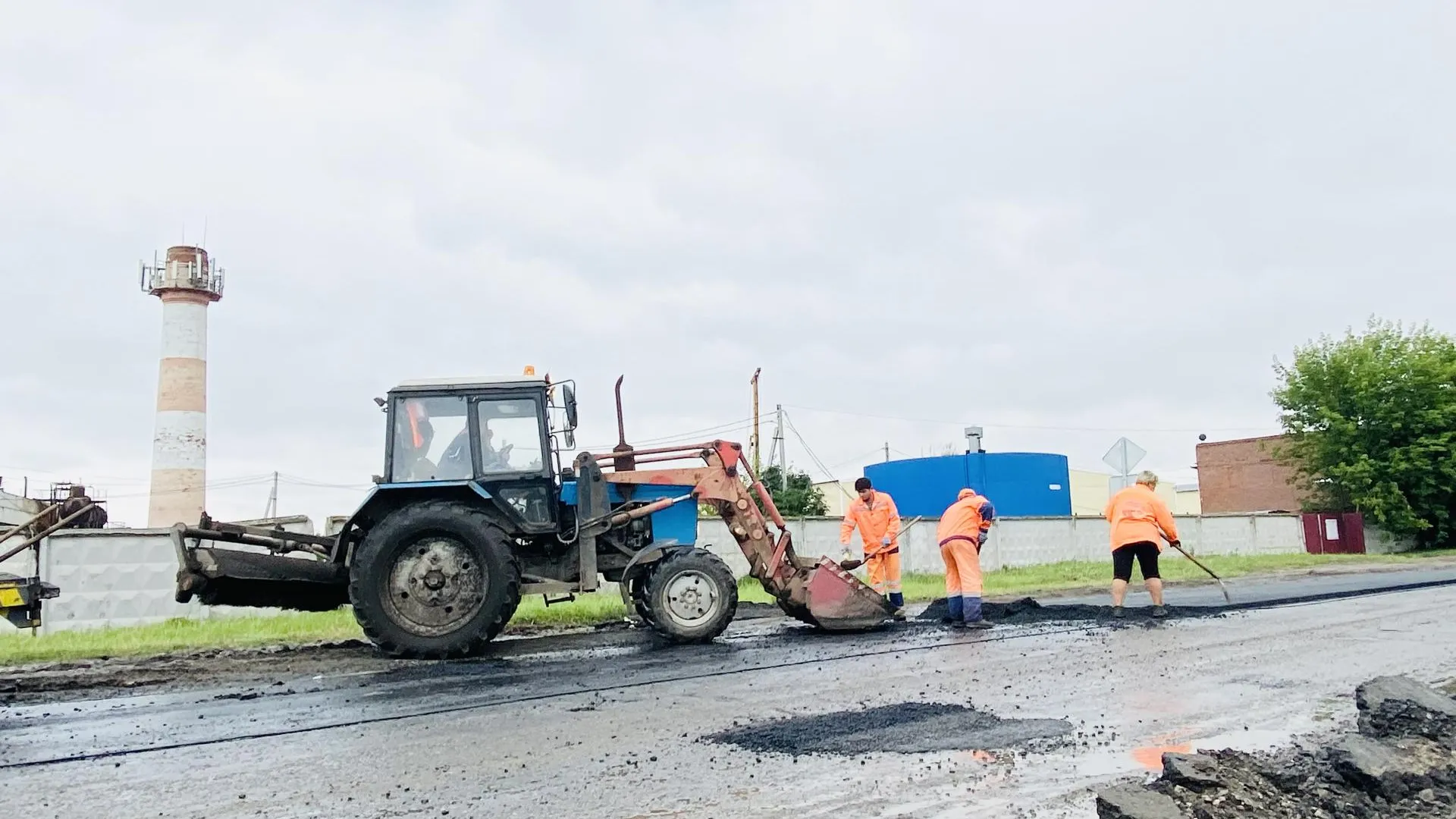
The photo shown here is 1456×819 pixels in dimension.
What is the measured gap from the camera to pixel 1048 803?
162 inches

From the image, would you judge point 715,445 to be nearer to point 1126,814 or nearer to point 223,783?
point 223,783

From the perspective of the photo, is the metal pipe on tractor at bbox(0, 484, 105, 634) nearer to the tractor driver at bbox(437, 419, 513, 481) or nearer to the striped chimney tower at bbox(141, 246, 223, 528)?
the tractor driver at bbox(437, 419, 513, 481)

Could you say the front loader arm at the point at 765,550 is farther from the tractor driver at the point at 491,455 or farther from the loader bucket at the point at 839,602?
the tractor driver at the point at 491,455

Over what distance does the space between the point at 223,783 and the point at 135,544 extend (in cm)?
1082

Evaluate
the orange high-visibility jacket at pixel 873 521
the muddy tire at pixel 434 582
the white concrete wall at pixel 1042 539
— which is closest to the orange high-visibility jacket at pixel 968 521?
the orange high-visibility jacket at pixel 873 521

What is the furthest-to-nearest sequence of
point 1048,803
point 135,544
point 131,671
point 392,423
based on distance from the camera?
point 135,544 → point 392,423 → point 131,671 → point 1048,803

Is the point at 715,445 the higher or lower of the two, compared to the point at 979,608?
higher

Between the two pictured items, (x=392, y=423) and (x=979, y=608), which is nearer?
(x=392, y=423)

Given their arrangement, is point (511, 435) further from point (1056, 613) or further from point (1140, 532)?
point (1140, 532)

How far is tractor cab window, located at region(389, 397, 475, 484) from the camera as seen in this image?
32.2 feet

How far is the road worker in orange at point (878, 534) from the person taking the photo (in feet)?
39.9

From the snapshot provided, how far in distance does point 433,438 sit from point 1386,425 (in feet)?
109

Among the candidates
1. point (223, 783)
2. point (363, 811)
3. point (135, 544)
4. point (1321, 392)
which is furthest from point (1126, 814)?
point (1321, 392)

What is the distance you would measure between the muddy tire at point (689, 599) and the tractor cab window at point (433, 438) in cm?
193
